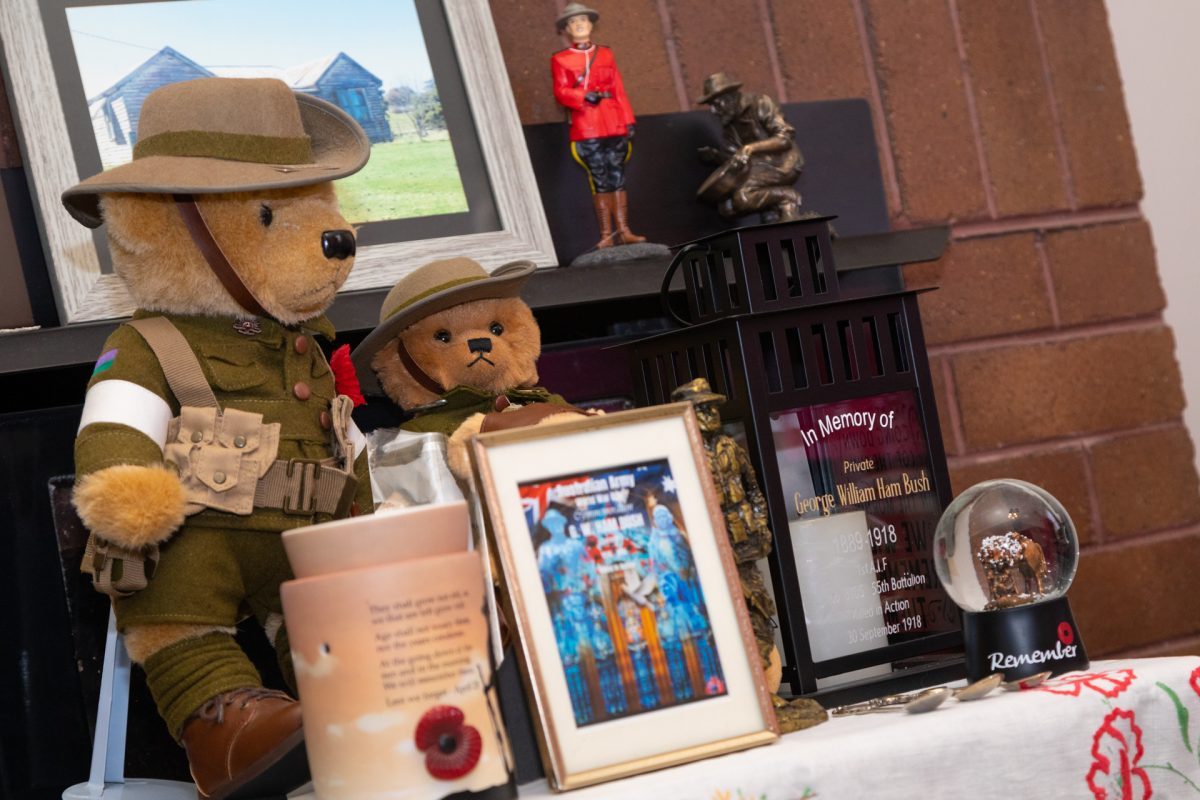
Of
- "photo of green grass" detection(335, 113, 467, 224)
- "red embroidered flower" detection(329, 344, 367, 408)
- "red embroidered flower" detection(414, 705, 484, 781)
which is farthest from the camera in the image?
"photo of green grass" detection(335, 113, 467, 224)

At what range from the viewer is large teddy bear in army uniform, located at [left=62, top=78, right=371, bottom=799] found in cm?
92

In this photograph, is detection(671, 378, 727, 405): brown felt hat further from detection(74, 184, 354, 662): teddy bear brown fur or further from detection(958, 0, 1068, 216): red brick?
detection(958, 0, 1068, 216): red brick

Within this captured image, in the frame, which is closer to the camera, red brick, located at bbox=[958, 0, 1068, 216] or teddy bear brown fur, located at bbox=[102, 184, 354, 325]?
teddy bear brown fur, located at bbox=[102, 184, 354, 325]

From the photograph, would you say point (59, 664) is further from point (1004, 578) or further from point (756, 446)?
point (1004, 578)

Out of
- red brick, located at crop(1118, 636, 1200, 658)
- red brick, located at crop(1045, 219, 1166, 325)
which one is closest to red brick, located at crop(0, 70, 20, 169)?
red brick, located at crop(1045, 219, 1166, 325)

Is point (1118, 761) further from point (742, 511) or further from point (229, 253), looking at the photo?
point (229, 253)

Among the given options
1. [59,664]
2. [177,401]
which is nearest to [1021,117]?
[177,401]

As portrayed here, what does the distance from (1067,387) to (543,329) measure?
719mm

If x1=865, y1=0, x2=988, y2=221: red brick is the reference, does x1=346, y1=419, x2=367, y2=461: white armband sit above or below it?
below

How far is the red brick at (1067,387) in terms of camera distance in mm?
1580

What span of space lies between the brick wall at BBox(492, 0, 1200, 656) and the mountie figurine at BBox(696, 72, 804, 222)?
0.47ft

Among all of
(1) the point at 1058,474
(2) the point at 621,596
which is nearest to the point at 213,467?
(2) the point at 621,596

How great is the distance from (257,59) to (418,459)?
1.49 ft

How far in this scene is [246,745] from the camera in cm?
87
